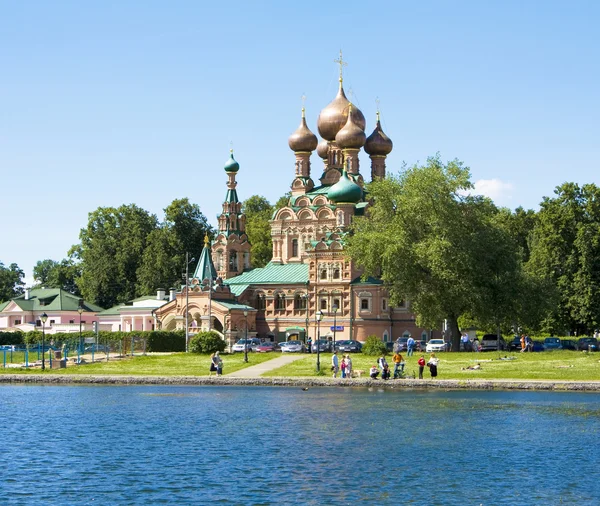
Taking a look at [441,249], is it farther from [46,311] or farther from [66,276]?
[66,276]

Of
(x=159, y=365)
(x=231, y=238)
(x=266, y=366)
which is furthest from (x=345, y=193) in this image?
(x=159, y=365)

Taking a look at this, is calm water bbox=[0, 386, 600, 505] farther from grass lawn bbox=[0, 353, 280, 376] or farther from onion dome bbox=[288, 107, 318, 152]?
onion dome bbox=[288, 107, 318, 152]

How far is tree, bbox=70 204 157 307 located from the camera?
364 feet

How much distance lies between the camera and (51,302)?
346 feet

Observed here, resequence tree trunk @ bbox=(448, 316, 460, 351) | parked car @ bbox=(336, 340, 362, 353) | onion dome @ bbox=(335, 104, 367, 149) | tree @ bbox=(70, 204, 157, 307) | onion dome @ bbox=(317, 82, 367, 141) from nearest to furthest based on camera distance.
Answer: tree trunk @ bbox=(448, 316, 460, 351) → parked car @ bbox=(336, 340, 362, 353) → onion dome @ bbox=(335, 104, 367, 149) → onion dome @ bbox=(317, 82, 367, 141) → tree @ bbox=(70, 204, 157, 307)

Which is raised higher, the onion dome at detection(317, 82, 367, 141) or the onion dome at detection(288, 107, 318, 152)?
the onion dome at detection(317, 82, 367, 141)

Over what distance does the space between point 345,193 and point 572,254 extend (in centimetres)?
1800

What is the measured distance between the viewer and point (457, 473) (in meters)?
26.6

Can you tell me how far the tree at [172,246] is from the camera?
351ft

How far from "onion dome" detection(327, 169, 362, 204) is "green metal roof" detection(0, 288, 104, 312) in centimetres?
3377

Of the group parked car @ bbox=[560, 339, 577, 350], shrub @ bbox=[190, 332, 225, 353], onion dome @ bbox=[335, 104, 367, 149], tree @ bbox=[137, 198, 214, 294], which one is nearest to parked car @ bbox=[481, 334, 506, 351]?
parked car @ bbox=[560, 339, 577, 350]

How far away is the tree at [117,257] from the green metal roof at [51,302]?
4471 millimetres

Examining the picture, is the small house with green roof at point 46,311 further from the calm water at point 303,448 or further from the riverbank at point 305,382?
the calm water at point 303,448

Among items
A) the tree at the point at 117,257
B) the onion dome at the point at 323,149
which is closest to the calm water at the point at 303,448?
the onion dome at the point at 323,149
